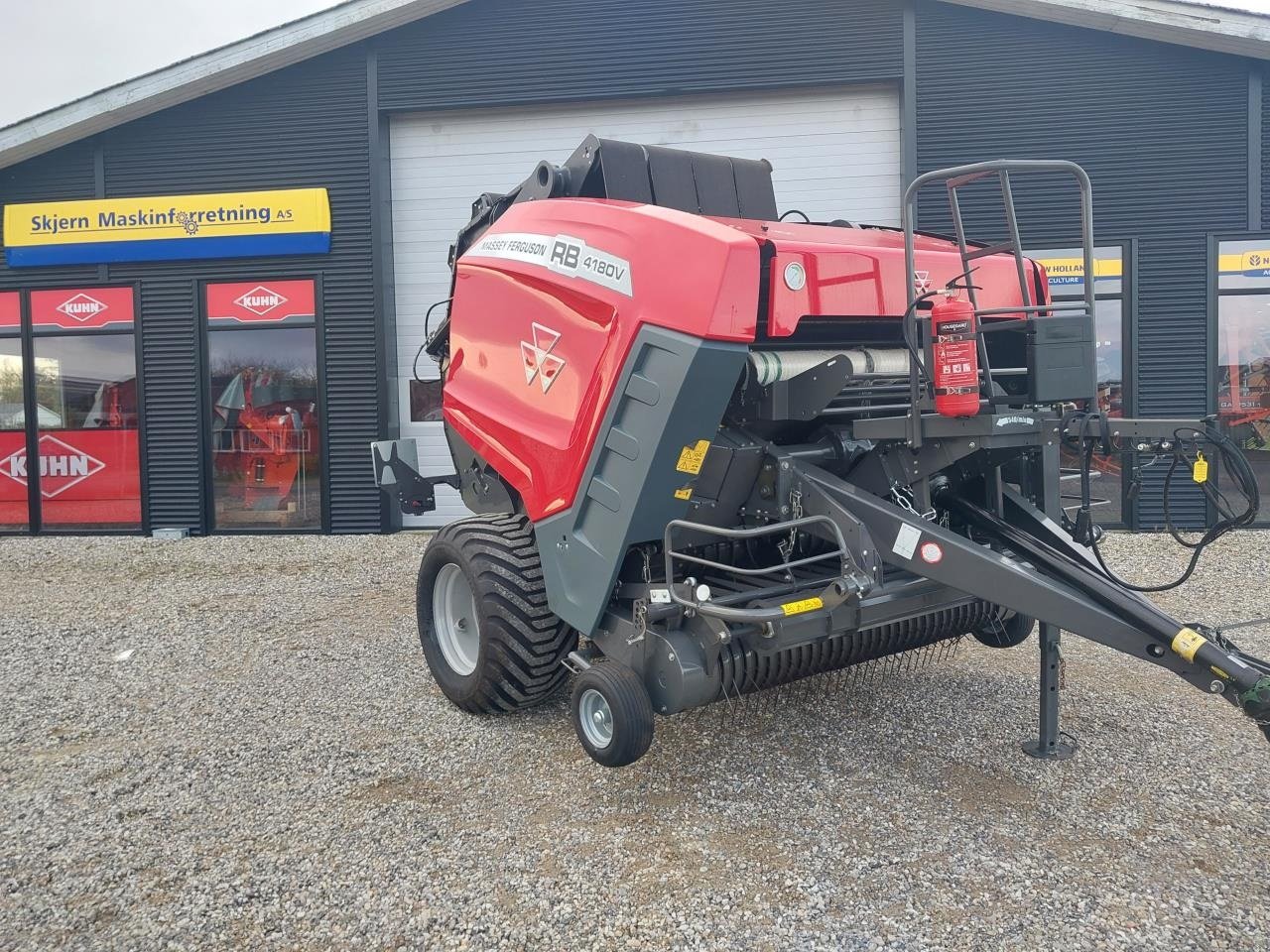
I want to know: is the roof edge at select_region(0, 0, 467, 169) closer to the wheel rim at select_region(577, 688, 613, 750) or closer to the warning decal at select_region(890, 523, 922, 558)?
the wheel rim at select_region(577, 688, 613, 750)

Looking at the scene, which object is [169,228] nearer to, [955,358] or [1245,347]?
[955,358]

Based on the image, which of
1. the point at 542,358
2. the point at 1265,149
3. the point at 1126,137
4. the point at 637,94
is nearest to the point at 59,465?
the point at 637,94

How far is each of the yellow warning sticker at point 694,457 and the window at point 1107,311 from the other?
6.64 metres

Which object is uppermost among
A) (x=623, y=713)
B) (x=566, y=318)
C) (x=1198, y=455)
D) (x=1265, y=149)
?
(x=1265, y=149)

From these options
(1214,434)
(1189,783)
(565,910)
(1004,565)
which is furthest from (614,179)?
(1189,783)

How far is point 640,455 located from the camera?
327 cm

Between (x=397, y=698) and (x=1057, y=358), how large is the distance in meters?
3.25

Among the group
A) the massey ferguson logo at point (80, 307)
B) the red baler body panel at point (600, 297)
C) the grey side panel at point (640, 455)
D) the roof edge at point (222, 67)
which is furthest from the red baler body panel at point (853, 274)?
the massey ferguson logo at point (80, 307)

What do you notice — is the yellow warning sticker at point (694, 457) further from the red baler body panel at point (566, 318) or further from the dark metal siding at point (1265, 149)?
the dark metal siding at point (1265, 149)

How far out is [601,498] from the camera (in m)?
3.45

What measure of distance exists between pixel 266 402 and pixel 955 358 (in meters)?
8.29

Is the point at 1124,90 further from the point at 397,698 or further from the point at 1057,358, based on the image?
the point at 397,698

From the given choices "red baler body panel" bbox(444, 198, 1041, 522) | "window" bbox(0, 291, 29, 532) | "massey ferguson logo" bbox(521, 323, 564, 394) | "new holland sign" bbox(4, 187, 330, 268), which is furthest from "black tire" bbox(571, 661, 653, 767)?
"window" bbox(0, 291, 29, 532)

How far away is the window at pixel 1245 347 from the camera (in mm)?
8617
